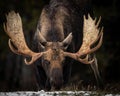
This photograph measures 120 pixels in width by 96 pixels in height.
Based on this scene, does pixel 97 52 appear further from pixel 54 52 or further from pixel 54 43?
pixel 54 52

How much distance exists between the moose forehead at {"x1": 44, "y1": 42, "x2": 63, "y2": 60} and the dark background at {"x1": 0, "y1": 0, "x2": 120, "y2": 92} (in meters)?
8.20

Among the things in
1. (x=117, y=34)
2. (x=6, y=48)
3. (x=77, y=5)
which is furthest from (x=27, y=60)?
(x=117, y=34)

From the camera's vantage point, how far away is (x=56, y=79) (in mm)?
16062

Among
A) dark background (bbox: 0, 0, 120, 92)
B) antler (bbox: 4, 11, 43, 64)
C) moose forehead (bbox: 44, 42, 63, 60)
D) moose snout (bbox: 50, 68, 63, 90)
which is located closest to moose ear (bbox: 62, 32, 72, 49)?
moose forehead (bbox: 44, 42, 63, 60)

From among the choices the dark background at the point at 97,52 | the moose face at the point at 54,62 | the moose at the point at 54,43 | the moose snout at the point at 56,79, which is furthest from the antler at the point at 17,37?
the dark background at the point at 97,52

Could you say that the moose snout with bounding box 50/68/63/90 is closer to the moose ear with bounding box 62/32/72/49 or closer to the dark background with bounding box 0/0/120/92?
the moose ear with bounding box 62/32/72/49

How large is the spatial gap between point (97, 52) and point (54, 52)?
356 inches

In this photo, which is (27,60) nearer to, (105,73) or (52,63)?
(52,63)

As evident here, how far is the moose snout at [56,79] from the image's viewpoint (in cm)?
1605

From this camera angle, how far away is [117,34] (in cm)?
2719

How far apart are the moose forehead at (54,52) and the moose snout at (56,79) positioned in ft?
1.19

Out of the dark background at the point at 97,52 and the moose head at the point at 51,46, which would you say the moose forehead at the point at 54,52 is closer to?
the moose head at the point at 51,46

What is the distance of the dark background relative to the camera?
83.5 ft

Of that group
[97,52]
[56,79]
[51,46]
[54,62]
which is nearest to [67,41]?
[51,46]
